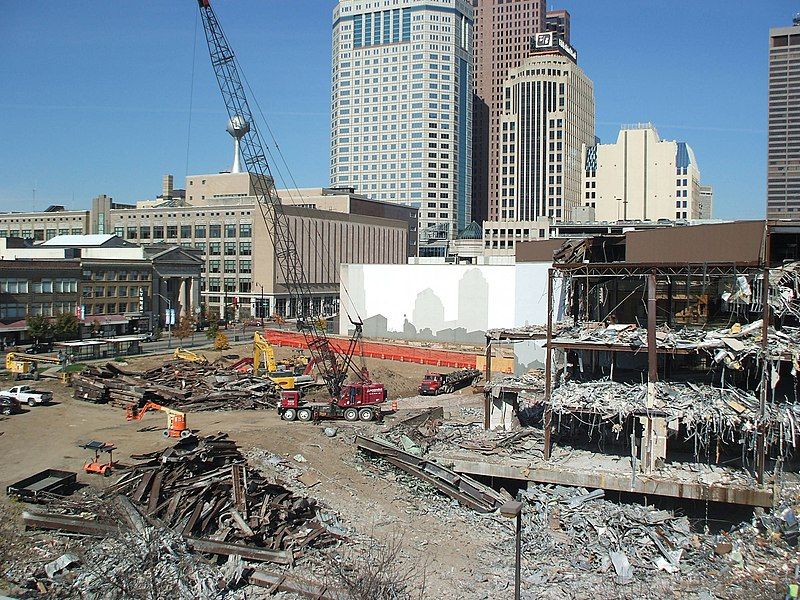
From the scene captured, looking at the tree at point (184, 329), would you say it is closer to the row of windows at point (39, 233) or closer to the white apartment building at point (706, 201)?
the row of windows at point (39, 233)

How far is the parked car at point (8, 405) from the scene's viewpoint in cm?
4122

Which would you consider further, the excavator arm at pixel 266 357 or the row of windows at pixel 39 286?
the row of windows at pixel 39 286

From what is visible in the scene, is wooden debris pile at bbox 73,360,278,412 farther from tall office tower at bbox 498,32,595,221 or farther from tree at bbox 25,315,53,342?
tall office tower at bbox 498,32,595,221

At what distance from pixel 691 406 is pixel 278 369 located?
34838mm

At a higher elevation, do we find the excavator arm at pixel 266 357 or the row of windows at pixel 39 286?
the row of windows at pixel 39 286

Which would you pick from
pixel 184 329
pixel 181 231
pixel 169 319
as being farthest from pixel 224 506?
pixel 181 231

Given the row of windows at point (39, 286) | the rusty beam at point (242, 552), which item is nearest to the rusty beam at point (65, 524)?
the rusty beam at point (242, 552)

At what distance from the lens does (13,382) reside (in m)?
49.1

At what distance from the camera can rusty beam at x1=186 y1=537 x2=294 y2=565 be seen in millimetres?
21656

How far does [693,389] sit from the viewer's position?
28859mm

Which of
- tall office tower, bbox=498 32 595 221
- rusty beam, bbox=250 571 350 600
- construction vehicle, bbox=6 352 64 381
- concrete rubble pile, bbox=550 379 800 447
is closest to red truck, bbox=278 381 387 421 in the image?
concrete rubble pile, bbox=550 379 800 447

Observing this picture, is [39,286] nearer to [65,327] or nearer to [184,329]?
[65,327]

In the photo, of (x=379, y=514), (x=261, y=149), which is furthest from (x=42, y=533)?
(x=261, y=149)

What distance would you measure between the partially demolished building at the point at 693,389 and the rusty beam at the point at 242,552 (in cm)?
974
